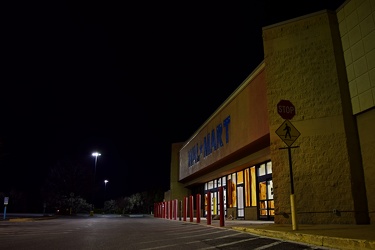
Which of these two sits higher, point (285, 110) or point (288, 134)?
point (285, 110)

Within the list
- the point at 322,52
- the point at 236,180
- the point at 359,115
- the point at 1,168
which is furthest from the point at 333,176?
the point at 1,168

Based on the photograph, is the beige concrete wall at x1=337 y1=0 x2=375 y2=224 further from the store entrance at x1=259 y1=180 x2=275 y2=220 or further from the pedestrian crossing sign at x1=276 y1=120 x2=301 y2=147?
the store entrance at x1=259 y1=180 x2=275 y2=220

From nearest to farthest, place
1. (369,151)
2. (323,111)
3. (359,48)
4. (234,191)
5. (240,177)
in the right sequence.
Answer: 1. (369,151)
2. (359,48)
3. (323,111)
4. (240,177)
5. (234,191)

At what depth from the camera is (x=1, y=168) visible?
77375 millimetres

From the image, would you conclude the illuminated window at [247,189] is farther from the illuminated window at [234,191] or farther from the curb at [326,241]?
the curb at [326,241]

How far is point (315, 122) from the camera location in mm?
12562

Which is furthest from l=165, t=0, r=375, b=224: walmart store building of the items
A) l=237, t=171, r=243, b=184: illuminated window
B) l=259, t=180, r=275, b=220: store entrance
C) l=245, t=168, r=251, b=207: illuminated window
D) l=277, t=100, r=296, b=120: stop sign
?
l=237, t=171, r=243, b=184: illuminated window

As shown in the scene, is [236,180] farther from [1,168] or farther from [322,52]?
[1,168]

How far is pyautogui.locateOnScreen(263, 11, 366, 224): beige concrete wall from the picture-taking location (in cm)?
1173

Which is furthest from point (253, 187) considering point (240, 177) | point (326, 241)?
point (326, 241)

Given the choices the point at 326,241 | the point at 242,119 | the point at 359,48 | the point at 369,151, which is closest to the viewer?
the point at 326,241

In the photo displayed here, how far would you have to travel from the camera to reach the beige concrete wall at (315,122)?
1173cm

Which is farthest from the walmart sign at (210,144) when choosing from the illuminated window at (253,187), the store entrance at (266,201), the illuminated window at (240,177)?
the store entrance at (266,201)

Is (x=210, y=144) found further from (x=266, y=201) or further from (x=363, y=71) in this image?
(x=363, y=71)
